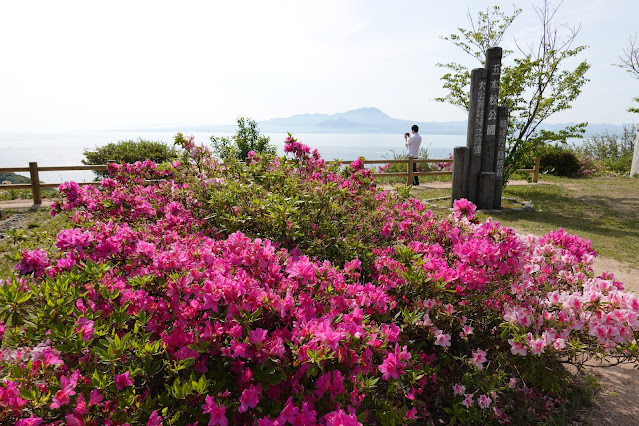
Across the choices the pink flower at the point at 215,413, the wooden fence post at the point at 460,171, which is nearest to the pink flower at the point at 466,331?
the pink flower at the point at 215,413

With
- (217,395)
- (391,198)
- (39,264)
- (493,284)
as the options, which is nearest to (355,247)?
(493,284)

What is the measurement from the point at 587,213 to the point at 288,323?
8.89 metres

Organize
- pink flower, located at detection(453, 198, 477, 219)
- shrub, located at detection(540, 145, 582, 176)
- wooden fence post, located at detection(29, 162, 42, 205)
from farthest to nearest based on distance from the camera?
shrub, located at detection(540, 145, 582, 176) → wooden fence post, located at detection(29, 162, 42, 205) → pink flower, located at detection(453, 198, 477, 219)

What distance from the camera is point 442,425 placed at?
88.8 inches

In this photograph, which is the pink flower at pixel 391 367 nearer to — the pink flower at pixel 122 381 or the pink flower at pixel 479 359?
the pink flower at pixel 479 359

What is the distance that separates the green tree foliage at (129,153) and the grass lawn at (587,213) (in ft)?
23.4

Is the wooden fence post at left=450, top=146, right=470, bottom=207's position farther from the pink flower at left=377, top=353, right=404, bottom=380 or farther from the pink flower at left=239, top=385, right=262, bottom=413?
the pink flower at left=239, top=385, right=262, bottom=413

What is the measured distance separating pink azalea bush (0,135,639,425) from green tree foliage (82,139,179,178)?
8.85 m

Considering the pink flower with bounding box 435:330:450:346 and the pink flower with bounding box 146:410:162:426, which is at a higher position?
the pink flower with bounding box 146:410:162:426

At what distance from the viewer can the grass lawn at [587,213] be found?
6.27 meters

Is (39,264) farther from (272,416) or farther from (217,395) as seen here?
(272,416)

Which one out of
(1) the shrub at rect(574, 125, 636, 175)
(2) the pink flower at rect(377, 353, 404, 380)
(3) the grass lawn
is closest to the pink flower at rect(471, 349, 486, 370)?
(2) the pink flower at rect(377, 353, 404, 380)

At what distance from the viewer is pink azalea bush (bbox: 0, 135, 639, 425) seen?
1.38 meters

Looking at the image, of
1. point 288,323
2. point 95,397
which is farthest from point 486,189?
point 95,397
